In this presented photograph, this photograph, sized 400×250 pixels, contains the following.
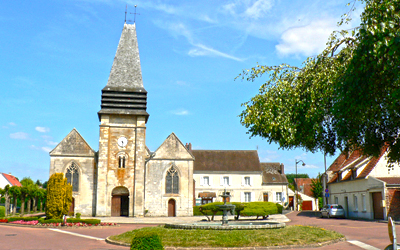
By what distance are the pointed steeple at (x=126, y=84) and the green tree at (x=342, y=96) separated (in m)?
29.2

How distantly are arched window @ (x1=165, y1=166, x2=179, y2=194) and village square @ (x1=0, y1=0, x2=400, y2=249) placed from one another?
103 mm

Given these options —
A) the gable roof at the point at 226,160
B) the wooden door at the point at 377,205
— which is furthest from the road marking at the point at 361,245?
the gable roof at the point at 226,160

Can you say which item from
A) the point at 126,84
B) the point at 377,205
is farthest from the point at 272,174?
the point at 126,84

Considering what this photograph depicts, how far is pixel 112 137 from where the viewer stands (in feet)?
122

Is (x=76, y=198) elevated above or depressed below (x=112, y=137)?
below

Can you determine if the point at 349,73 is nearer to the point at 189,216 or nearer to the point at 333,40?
the point at 333,40

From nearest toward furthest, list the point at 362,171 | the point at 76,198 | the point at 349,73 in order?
the point at 349,73 → the point at 362,171 → the point at 76,198

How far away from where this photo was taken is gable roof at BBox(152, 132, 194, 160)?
126 feet

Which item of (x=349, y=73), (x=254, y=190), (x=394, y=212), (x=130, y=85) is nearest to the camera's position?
(x=349, y=73)

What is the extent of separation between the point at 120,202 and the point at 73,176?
5.34 meters

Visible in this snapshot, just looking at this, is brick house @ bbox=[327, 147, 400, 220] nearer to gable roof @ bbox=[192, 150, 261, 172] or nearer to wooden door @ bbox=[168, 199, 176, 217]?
gable roof @ bbox=[192, 150, 261, 172]

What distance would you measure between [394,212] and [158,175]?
21.5m

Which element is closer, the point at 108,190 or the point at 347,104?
the point at 347,104

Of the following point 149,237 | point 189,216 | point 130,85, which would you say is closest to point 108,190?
point 189,216
